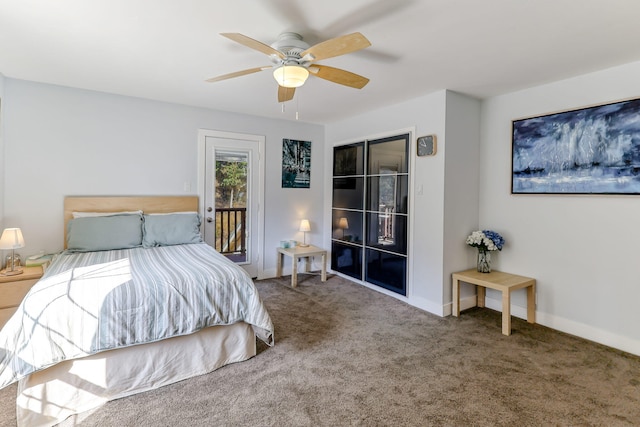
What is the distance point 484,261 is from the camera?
3510mm

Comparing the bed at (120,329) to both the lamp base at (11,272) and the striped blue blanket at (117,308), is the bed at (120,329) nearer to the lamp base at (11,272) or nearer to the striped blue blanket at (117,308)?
the striped blue blanket at (117,308)

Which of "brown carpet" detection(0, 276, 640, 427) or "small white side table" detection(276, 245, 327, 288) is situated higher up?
"small white side table" detection(276, 245, 327, 288)

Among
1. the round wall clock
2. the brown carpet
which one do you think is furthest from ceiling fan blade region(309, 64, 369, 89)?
the brown carpet

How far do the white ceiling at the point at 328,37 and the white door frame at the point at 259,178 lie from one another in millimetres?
864

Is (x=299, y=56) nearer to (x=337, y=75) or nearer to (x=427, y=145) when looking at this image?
(x=337, y=75)

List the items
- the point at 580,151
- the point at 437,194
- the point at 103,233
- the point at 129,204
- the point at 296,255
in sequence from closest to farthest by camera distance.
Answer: the point at 580,151, the point at 103,233, the point at 437,194, the point at 129,204, the point at 296,255

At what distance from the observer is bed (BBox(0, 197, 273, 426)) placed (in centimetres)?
175

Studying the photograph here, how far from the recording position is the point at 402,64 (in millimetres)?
2699

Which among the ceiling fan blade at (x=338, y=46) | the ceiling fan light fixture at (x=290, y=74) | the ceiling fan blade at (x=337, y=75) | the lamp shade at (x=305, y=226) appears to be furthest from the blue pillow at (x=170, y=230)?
the ceiling fan blade at (x=338, y=46)

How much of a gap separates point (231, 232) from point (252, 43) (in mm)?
3039

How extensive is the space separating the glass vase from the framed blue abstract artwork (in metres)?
0.73

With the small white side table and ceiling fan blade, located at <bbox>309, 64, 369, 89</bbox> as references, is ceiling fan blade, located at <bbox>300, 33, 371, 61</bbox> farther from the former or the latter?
the small white side table

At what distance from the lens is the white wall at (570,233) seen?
268 cm

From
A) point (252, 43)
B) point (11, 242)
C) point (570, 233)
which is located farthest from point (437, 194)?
point (11, 242)
